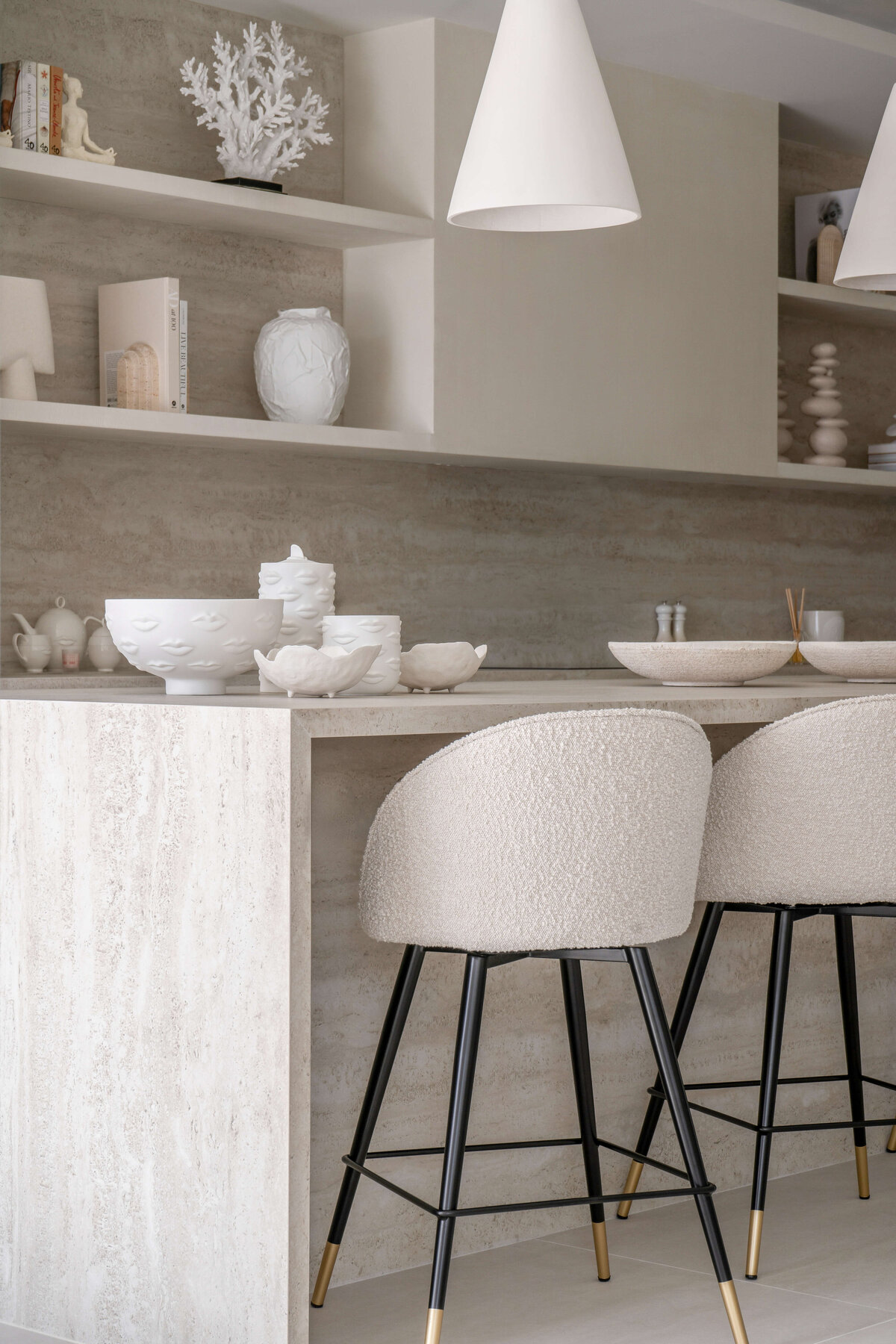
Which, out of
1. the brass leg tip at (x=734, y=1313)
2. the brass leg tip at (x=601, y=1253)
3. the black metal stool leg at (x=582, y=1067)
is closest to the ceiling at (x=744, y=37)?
the black metal stool leg at (x=582, y=1067)

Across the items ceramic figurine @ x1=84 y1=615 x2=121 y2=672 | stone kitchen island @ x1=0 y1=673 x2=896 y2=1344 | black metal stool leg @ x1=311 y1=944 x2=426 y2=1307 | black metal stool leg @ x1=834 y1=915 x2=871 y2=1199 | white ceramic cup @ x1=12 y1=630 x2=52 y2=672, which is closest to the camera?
stone kitchen island @ x1=0 y1=673 x2=896 y2=1344

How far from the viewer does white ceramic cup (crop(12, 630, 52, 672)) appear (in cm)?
336

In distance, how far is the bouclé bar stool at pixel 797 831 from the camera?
95.0 inches

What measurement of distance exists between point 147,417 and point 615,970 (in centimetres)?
139

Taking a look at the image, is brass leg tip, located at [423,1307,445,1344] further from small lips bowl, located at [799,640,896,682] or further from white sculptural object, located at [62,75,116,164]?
white sculptural object, located at [62,75,116,164]

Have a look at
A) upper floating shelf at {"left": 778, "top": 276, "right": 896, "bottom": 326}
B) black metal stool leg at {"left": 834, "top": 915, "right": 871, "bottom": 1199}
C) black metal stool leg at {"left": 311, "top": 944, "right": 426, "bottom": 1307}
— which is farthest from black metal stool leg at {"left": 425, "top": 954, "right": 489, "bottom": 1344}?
upper floating shelf at {"left": 778, "top": 276, "right": 896, "bottom": 326}

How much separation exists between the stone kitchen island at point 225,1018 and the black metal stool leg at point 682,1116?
0.38 m

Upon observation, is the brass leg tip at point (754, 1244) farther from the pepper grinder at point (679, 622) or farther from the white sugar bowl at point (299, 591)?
the pepper grinder at point (679, 622)

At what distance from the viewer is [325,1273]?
96.7 inches

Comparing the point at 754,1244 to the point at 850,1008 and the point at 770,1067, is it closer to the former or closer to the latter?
the point at 770,1067

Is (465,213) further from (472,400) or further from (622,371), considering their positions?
(622,371)

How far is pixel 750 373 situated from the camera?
171 inches

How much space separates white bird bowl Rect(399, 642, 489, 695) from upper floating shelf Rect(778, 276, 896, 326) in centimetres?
236

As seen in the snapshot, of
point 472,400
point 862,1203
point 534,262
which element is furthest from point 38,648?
point 862,1203
